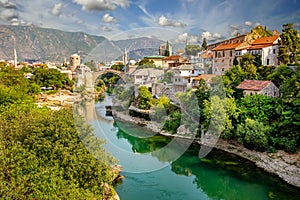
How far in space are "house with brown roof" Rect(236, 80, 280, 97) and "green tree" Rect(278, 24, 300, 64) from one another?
2374 mm

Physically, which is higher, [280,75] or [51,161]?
[280,75]

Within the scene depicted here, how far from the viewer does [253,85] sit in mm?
12219

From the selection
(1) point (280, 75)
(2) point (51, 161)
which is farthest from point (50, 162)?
(1) point (280, 75)

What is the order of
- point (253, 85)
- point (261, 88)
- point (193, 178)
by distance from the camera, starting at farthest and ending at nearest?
point (253, 85), point (261, 88), point (193, 178)

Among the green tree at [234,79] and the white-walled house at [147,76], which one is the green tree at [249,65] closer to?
the green tree at [234,79]

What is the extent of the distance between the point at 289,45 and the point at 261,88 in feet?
12.0

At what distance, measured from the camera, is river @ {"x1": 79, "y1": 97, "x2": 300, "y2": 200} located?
25.4 feet

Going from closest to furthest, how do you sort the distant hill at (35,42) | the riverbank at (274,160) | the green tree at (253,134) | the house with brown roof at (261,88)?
the riverbank at (274,160) → the green tree at (253,134) → the house with brown roof at (261,88) → the distant hill at (35,42)

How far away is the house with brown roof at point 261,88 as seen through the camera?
11805 mm

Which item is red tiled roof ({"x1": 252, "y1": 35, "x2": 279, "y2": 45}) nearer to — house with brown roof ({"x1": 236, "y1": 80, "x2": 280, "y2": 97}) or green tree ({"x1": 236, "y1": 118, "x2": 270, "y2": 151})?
house with brown roof ({"x1": 236, "y1": 80, "x2": 280, "y2": 97})

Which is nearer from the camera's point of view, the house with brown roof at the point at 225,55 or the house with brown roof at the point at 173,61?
the house with brown roof at the point at 225,55

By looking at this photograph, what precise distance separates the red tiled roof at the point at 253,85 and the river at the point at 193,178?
3560 millimetres

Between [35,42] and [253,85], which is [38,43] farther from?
[253,85]

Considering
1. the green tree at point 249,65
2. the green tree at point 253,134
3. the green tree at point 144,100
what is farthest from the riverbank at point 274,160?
the green tree at point 144,100
